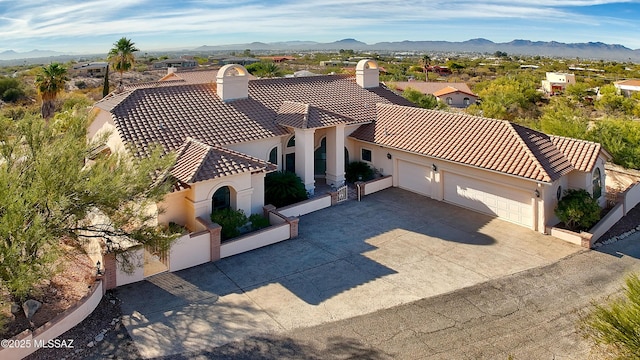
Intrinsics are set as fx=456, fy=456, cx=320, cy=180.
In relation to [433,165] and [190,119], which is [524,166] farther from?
[190,119]

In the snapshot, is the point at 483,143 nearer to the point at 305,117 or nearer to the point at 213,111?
the point at 305,117

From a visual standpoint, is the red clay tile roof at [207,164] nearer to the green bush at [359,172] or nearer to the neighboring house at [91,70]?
the green bush at [359,172]

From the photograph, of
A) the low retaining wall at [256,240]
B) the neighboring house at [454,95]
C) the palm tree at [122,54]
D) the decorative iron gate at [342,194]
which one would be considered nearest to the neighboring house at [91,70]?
the palm tree at [122,54]

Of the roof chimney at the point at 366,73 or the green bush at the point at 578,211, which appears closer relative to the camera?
the green bush at the point at 578,211

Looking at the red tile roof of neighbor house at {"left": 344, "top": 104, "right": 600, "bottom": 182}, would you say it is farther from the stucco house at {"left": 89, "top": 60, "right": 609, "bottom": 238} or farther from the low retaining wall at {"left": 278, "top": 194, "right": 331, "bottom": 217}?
the low retaining wall at {"left": 278, "top": 194, "right": 331, "bottom": 217}

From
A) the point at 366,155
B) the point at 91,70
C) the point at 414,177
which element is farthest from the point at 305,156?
the point at 91,70

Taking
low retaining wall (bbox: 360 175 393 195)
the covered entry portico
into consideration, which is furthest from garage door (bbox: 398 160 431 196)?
the covered entry portico
